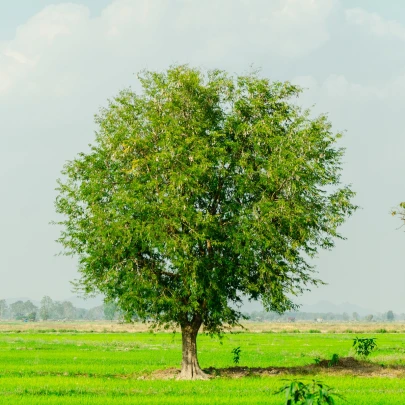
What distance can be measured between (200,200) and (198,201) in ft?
0.46

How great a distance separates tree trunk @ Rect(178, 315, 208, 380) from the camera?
3753 cm

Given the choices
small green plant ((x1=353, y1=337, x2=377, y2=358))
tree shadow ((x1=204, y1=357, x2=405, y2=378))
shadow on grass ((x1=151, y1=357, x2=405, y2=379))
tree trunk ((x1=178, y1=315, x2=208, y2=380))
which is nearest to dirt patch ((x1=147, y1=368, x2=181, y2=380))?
shadow on grass ((x1=151, y1=357, x2=405, y2=379))

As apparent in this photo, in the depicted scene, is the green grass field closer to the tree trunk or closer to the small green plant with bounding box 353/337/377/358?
the tree trunk

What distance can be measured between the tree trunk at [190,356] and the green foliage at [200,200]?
440mm

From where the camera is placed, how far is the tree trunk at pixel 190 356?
37.5 m

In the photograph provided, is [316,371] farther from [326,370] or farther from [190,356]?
[190,356]

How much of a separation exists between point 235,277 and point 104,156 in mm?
10318

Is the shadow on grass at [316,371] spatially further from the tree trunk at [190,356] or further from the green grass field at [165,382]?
the tree trunk at [190,356]

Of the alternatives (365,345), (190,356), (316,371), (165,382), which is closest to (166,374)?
(190,356)

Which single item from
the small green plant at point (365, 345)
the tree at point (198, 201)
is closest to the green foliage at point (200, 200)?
the tree at point (198, 201)

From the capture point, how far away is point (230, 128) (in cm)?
3788

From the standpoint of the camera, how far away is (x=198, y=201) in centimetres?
3756

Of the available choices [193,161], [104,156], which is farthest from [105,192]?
[193,161]

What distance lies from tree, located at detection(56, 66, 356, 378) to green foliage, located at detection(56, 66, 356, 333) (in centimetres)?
8
